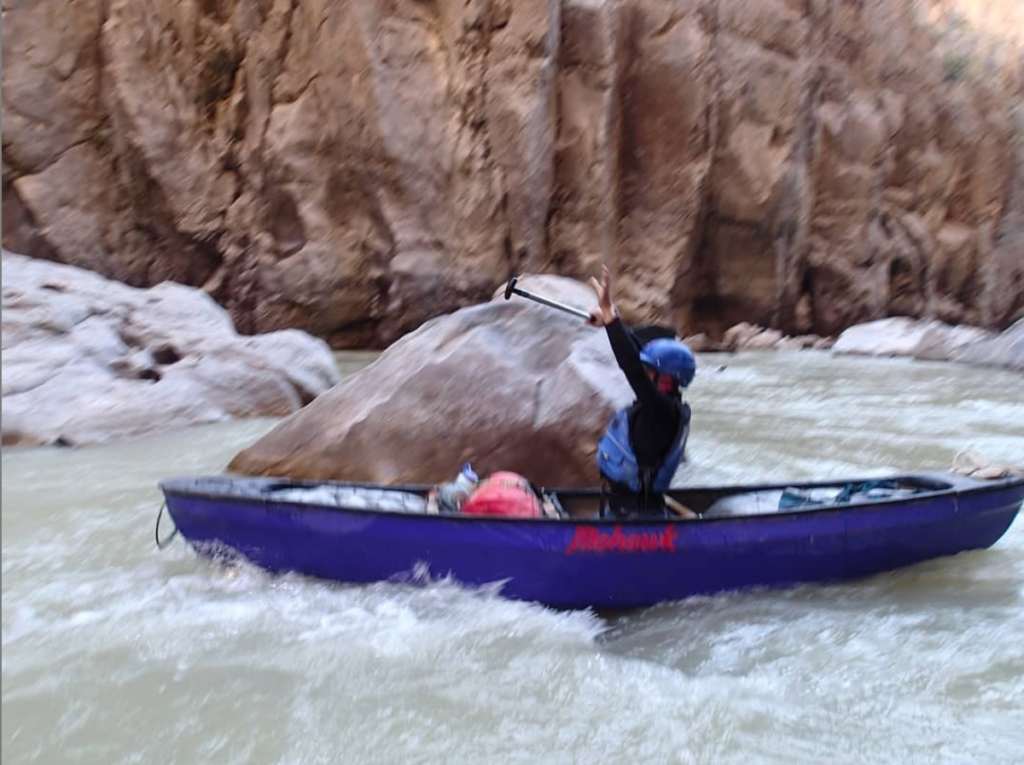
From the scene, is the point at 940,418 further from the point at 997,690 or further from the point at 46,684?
the point at 46,684

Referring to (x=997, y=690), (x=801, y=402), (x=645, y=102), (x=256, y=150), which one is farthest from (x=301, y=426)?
(x=645, y=102)

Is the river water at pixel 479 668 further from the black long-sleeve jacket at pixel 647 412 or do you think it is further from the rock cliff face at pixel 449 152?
the rock cliff face at pixel 449 152

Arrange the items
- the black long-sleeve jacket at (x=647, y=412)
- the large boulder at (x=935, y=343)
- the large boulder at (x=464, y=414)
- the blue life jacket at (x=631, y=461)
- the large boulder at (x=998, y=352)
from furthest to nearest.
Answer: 1. the large boulder at (x=935, y=343)
2. the large boulder at (x=998, y=352)
3. the large boulder at (x=464, y=414)
4. the blue life jacket at (x=631, y=461)
5. the black long-sleeve jacket at (x=647, y=412)

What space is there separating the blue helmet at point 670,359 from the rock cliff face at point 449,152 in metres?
9.72

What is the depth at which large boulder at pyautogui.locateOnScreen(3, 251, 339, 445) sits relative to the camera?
661cm

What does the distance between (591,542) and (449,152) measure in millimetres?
12178

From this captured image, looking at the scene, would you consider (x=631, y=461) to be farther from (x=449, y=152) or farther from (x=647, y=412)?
(x=449, y=152)

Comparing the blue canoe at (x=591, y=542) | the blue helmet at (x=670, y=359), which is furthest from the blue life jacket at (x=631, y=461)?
the blue canoe at (x=591, y=542)

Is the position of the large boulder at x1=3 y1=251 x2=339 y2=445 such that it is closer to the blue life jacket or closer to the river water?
the river water

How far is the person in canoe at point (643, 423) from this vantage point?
10.5 feet

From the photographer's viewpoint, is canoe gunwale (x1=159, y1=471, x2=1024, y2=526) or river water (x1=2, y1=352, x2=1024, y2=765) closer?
river water (x1=2, y1=352, x2=1024, y2=765)

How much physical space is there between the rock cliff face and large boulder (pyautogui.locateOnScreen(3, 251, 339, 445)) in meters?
3.67

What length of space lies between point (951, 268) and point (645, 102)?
9.32 metres

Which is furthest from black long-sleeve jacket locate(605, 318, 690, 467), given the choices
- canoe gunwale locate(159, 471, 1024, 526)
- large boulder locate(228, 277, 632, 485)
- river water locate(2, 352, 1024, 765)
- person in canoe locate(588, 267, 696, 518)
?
large boulder locate(228, 277, 632, 485)
